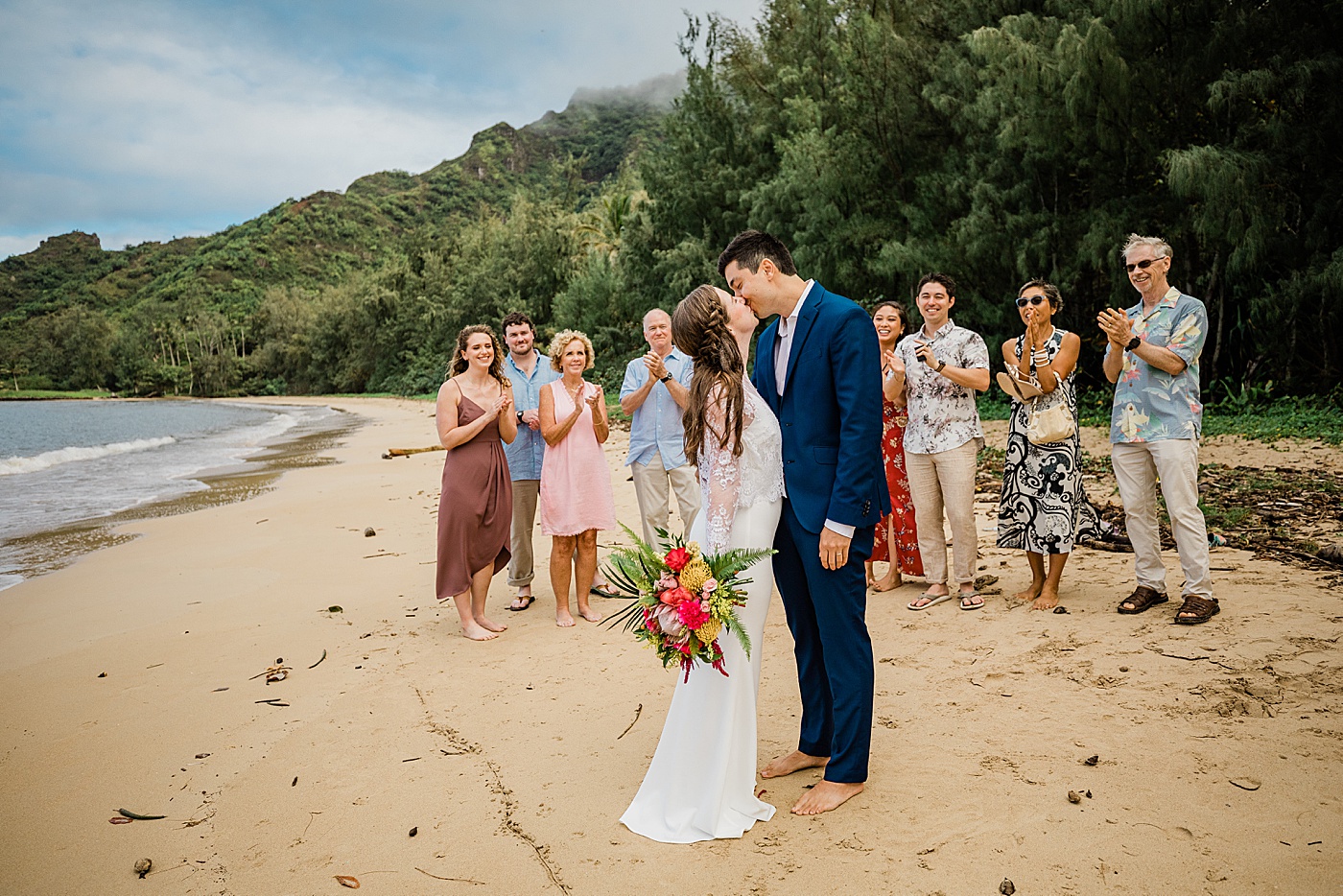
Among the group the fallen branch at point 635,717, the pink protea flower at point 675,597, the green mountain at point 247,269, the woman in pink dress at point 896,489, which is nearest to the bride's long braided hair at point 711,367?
the pink protea flower at point 675,597

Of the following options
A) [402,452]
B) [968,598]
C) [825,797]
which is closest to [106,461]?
[402,452]

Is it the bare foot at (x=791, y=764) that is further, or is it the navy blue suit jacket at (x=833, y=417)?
the bare foot at (x=791, y=764)

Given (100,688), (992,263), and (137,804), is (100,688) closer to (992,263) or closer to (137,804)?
(137,804)

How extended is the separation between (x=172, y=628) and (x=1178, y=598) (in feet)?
23.4

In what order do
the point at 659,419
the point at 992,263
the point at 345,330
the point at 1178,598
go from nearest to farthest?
1. the point at 1178,598
2. the point at 659,419
3. the point at 992,263
4. the point at 345,330

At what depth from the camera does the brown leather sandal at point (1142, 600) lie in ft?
16.9

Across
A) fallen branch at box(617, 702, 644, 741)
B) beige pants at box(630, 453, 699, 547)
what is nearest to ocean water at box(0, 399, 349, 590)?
beige pants at box(630, 453, 699, 547)

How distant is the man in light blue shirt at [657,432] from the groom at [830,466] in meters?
2.95

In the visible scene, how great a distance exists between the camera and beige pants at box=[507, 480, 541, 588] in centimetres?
646

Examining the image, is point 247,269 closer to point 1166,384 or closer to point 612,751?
point 612,751

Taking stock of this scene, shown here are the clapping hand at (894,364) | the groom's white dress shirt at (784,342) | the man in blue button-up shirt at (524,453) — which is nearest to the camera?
the groom's white dress shirt at (784,342)

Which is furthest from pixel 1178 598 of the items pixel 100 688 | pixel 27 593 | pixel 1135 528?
pixel 27 593

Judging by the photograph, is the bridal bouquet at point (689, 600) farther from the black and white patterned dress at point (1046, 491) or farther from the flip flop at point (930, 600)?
the black and white patterned dress at point (1046, 491)

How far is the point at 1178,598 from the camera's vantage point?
536 cm
